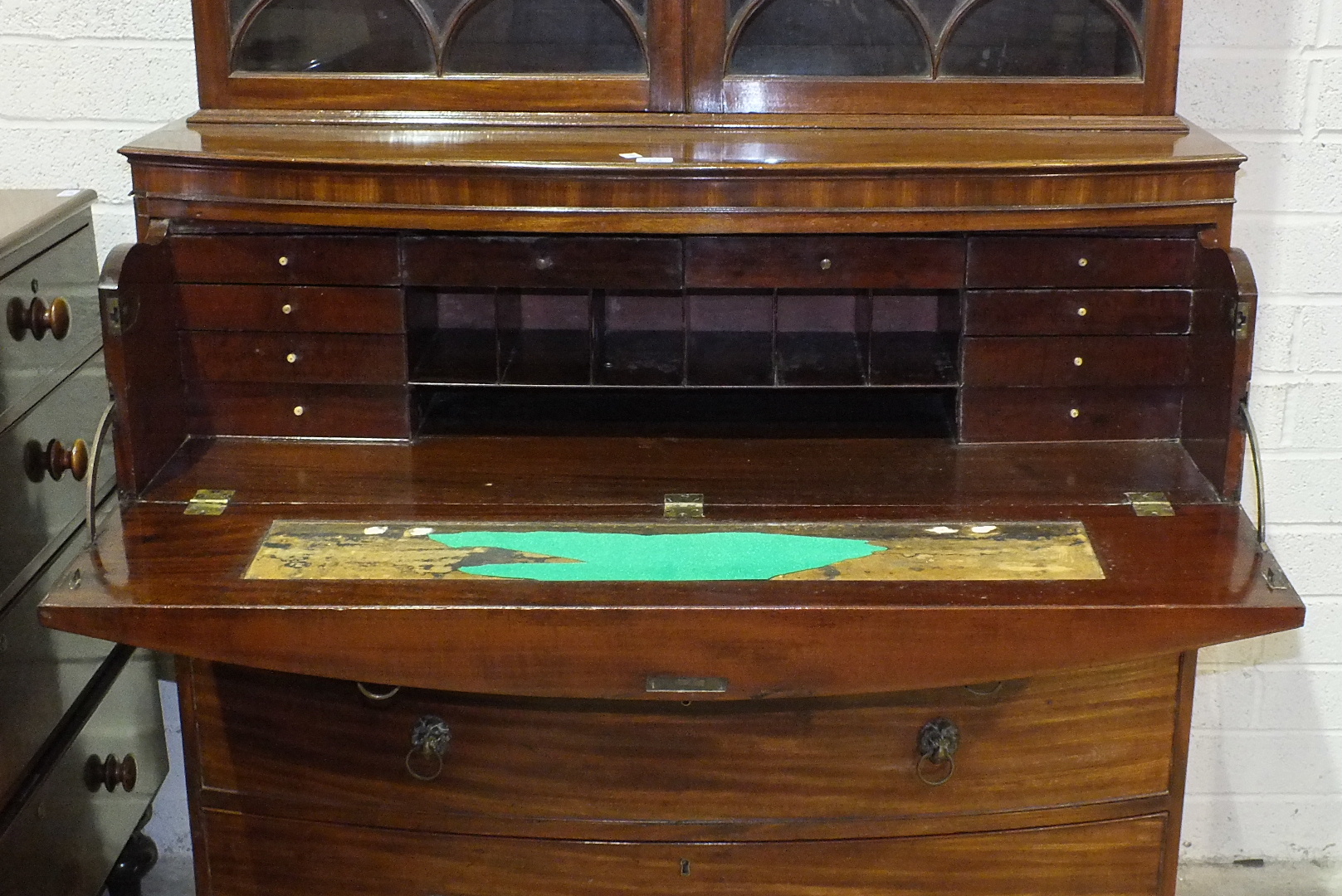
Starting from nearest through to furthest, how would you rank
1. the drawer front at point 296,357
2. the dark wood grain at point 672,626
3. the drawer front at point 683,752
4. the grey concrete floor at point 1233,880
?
the dark wood grain at point 672,626, the drawer front at point 683,752, the drawer front at point 296,357, the grey concrete floor at point 1233,880

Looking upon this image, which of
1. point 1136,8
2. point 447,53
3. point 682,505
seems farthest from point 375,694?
point 1136,8

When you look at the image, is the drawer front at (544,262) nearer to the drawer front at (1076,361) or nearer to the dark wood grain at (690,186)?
the dark wood grain at (690,186)

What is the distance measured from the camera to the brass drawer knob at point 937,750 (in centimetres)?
164

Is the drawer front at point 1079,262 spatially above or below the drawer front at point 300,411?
above

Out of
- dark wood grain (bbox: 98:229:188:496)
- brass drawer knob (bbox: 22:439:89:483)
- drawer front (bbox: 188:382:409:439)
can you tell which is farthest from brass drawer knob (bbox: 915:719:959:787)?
brass drawer knob (bbox: 22:439:89:483)

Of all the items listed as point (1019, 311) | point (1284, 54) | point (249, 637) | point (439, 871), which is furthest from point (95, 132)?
point (1284, 54)

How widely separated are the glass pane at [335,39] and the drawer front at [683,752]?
722 millimetres

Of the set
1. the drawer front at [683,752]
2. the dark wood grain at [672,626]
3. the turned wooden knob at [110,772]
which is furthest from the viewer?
the turned wooden knob at [110,772]

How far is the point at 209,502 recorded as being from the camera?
163cm

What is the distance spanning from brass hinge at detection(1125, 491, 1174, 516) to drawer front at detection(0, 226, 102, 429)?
1.26 metres

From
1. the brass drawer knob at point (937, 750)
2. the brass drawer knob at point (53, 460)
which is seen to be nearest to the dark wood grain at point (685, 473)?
the brass drawer knob at point (53, 460)

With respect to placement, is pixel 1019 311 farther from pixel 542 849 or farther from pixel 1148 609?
pixel 542 849

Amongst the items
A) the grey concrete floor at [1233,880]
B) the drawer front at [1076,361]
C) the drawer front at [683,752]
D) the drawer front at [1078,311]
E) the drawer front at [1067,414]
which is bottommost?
the grey concrete floor at [1233,880]

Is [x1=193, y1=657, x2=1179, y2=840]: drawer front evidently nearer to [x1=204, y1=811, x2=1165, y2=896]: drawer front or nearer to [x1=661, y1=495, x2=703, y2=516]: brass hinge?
[x1=204, y1=811, x2=1165, y2=896]: drawer front
